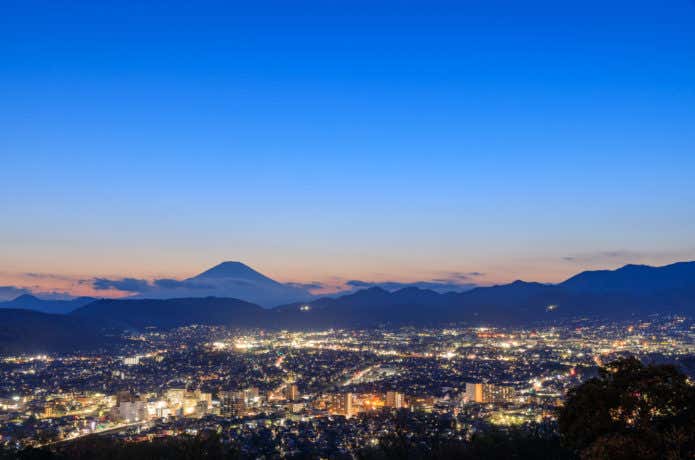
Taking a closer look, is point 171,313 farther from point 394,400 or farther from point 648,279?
point 648,279

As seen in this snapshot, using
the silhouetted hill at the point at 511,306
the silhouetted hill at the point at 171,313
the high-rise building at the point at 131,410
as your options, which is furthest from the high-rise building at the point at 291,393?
the silhouetted hill at the point at 511,306

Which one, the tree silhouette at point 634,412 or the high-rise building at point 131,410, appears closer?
the tree silhouette at point 634,412

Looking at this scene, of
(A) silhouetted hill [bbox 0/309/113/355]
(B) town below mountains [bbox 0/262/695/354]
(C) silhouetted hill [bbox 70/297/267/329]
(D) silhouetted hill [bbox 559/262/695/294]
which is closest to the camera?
(A) silhouetted hill [bbox 0/309/113/355]

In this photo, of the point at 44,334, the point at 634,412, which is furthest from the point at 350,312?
the point at 634,412

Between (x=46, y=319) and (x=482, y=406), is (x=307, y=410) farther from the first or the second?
(x=46, y=319)

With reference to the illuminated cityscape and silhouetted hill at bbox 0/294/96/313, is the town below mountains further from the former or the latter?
silhouetted hill at bbox 0/294/96/313

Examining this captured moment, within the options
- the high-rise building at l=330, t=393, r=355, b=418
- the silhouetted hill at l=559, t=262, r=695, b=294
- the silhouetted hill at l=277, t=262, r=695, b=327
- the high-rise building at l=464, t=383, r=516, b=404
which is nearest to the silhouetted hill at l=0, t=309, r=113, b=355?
Answer: the silhouetted hill at l=277, t=262, r=695, b=327

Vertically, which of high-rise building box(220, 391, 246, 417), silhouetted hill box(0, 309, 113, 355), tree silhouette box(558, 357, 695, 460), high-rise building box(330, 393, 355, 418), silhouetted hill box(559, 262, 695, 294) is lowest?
high-rise building box(220, 391, 246, 417)

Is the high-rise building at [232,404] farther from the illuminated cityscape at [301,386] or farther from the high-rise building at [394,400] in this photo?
the high-rise building at [394,400]
